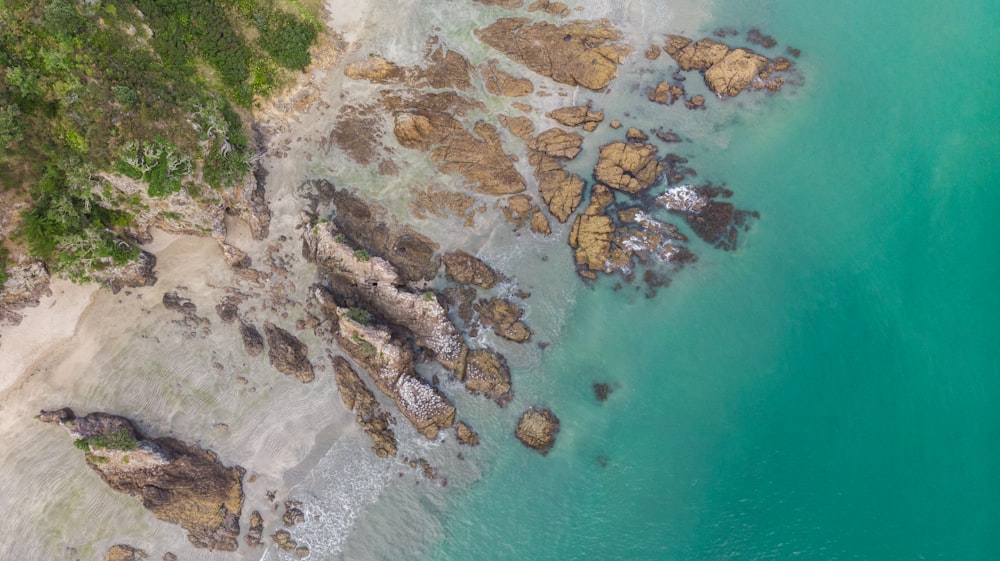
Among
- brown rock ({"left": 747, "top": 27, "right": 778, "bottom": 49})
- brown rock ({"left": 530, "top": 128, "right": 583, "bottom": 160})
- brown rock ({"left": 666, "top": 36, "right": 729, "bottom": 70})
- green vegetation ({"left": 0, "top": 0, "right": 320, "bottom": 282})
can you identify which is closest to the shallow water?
brown rock ({"left": 530, "top": 128, "right": 583, "bottom": 160})

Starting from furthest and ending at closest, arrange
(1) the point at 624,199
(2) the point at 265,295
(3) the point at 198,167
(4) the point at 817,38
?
1. (4) the point at 817,38
2. (1) the point at 624,199
3. (2) the point at 265,295
4. (3) the point at 198,167

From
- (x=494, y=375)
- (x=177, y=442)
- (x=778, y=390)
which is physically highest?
(x=778, y=390)

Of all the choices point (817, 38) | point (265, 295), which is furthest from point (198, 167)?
point (817, 38)

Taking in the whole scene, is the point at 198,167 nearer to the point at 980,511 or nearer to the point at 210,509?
the point at 210,509

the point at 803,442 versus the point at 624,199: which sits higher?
the point at 624,199

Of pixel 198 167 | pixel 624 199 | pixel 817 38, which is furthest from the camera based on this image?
pixel 817 38

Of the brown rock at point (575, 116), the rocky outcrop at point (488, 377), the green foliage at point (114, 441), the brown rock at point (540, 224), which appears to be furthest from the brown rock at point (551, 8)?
the green foliage at point (114, 441)

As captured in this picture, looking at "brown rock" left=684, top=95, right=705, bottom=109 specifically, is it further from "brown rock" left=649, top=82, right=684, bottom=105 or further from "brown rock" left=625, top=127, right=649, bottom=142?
"brown rock" left=625, top=127, right=649, bottom=142
